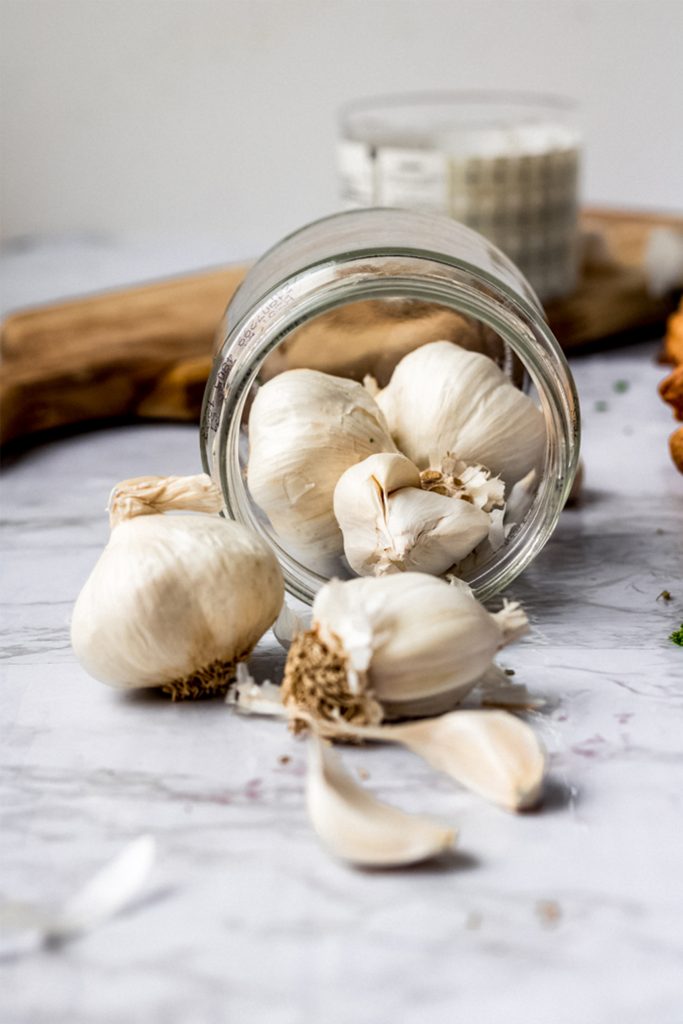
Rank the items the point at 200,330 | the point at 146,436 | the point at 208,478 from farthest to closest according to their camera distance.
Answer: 1. the point at 200,330
2. the point at 146,436
3. the point at 208,478

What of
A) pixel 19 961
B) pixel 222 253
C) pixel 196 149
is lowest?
pixel 222 253

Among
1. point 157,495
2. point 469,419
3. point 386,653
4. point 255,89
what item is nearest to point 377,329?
point 469,419

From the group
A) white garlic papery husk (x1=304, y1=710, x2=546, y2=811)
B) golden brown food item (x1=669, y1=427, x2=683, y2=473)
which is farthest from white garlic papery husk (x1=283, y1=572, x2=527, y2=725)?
golden brown food item (x1=669, y1=427, x2=683, y2=473)

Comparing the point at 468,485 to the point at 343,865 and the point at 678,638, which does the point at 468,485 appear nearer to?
the point at 678,638

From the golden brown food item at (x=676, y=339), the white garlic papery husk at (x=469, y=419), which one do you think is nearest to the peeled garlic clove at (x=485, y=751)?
the white garlic papery husk at (x=469, y=419)

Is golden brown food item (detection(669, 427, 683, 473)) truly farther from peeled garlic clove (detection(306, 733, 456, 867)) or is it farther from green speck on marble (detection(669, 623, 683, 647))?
peeled garlic clove (detection(306, 733, 456, 867))

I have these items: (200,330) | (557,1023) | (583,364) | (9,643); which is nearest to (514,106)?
(583,364)

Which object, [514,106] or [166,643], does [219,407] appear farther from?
[514,106]
